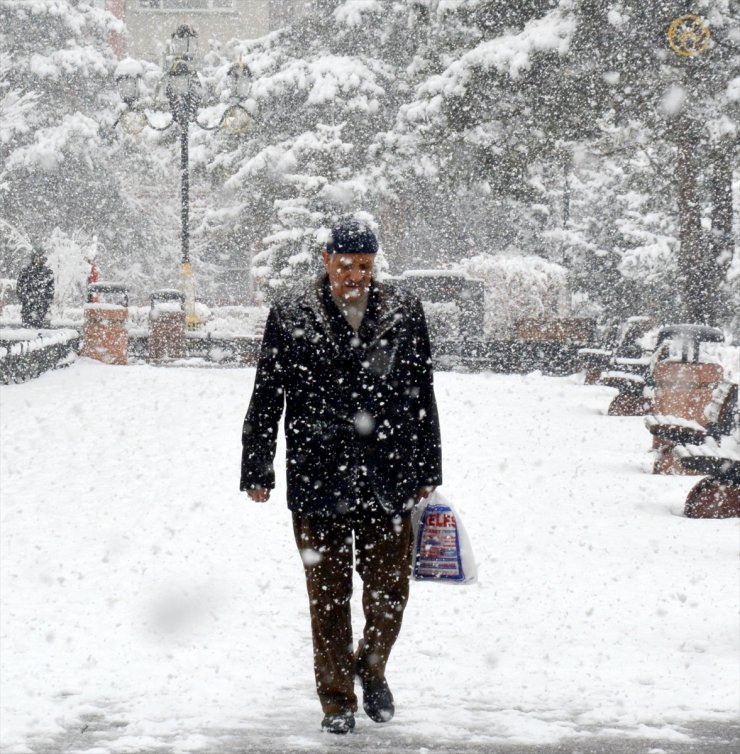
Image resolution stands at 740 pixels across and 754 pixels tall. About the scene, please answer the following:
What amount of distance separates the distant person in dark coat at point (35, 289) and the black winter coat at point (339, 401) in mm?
15855

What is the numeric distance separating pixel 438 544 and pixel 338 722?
75cm

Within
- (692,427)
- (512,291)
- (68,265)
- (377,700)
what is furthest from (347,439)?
(68,265)

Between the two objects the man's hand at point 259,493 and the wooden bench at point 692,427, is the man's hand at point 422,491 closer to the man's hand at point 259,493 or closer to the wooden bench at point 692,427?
the man's hand at point 259,493

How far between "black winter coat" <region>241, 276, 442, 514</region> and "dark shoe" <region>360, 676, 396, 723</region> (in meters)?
0.64

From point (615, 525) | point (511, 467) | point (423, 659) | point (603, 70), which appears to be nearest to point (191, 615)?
point (423, 659)

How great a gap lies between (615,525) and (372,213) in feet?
86.4

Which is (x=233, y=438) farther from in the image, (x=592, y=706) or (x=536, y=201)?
(x=536, y=201)

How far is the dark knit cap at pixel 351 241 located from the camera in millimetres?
4266

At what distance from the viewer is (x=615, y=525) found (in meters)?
8.50

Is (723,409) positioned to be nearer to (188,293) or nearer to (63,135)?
(188,293)

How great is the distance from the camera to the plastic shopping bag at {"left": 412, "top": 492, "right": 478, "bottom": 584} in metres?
4.68

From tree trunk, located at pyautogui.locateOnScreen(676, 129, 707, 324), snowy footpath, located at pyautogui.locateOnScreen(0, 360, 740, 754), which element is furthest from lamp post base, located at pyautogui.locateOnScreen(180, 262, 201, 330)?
snowy footpath, located at pyautogui.locateOnScreen(0, 360, 740, 754)

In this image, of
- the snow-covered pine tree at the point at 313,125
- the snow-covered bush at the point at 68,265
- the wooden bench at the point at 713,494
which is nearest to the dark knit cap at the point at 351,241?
the wooden bench at the point at 713,494

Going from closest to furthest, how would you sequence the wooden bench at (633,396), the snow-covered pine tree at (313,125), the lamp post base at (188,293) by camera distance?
the wooden bench at (633,396) → the lamp post base at (188,293) → the snow-covered pine tree at (313,125)
